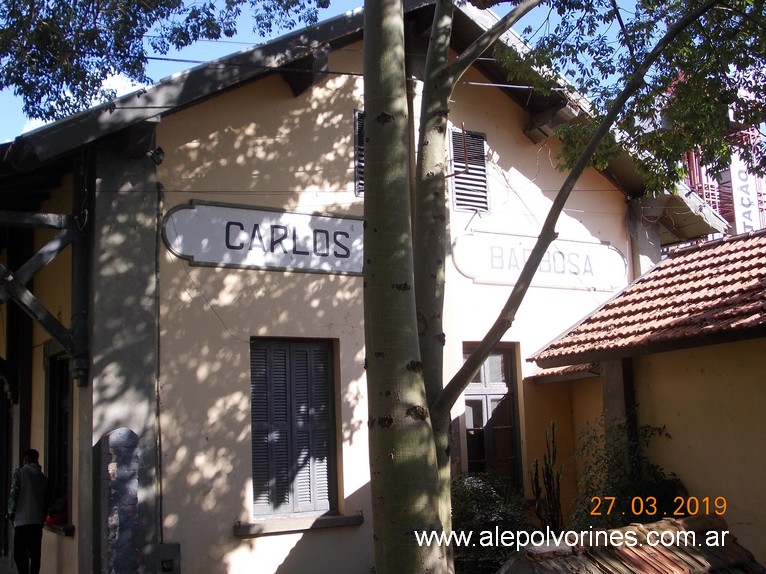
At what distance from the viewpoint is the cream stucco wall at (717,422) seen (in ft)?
25.7

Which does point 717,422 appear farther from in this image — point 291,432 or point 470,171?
point 470,171

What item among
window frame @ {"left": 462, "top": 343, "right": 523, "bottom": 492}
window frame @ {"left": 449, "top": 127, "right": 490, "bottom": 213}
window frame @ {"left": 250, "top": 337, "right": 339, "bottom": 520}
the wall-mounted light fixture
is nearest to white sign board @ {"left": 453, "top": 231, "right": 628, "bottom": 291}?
window frame @ {"left": 449, "top": 127, "right": 490, "bottom": 213}

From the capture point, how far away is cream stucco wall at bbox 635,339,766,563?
308 inches

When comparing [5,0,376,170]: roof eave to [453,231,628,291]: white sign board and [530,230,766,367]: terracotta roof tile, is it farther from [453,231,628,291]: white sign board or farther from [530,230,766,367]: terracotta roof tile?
[530,230,766,367]: terracotta roof tile

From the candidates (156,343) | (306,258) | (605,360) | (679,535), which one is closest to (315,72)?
(306,258)

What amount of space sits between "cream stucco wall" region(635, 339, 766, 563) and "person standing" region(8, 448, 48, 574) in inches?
274

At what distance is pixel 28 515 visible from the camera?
Result: 9.84 m

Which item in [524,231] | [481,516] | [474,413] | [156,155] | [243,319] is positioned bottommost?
[481,516]

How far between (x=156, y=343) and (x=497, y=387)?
4812 mm

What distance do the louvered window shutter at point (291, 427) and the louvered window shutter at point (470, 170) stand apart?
2.99 m

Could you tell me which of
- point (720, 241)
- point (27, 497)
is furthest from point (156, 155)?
point (720, 241)

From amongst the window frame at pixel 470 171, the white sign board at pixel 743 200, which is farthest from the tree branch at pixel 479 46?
the white sign board at pixel 743 200

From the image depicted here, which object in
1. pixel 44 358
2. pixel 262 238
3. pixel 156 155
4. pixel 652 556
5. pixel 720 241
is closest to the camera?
pixel 652 556

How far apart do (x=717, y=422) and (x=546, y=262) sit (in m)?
4.15
